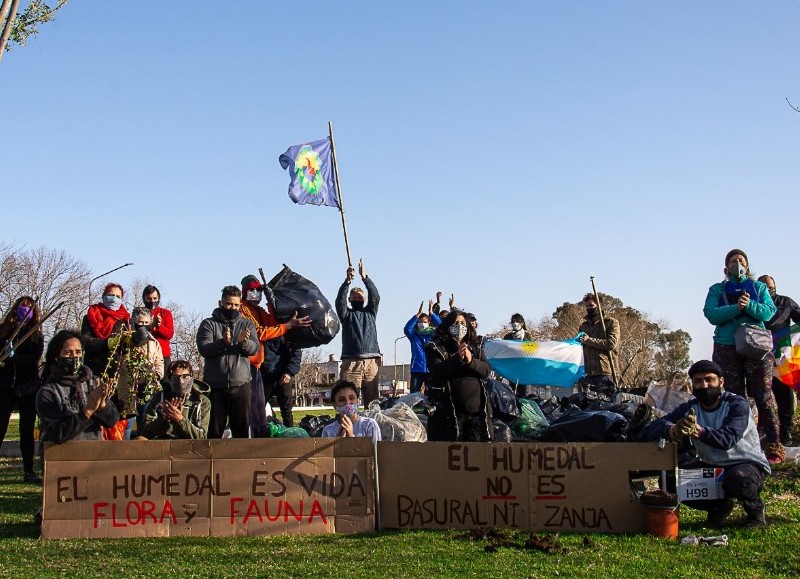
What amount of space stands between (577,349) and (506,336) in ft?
4.30

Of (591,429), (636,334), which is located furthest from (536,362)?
(636,334)

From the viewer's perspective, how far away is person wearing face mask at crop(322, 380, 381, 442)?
752cm

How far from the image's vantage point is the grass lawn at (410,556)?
5578 mm

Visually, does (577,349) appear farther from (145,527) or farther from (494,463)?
(145,527)

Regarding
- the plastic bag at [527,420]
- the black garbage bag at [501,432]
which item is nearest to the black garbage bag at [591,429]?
the black garbage bag at [501,432]

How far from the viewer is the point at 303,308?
10.9m

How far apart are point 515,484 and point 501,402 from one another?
2.74 m

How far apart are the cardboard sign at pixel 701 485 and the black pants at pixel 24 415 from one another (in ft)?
Answer: 21.2

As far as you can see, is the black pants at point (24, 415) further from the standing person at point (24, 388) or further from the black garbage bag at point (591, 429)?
the black garbage bag at point (591, 429)

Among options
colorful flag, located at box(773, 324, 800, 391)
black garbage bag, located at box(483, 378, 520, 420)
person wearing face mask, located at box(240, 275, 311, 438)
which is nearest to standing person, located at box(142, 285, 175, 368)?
person wearing face mask, located at box(240, 275, 311, 438)

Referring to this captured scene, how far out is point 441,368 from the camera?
8.42 meters

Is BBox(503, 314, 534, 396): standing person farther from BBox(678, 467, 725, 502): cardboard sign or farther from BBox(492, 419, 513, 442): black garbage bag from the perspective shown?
BBox(678, 467, 725, 502): cardboard sign

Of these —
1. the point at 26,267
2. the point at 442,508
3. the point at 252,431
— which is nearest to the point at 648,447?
the point at 442,508

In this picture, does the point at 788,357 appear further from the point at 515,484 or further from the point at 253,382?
the point at 253,382
